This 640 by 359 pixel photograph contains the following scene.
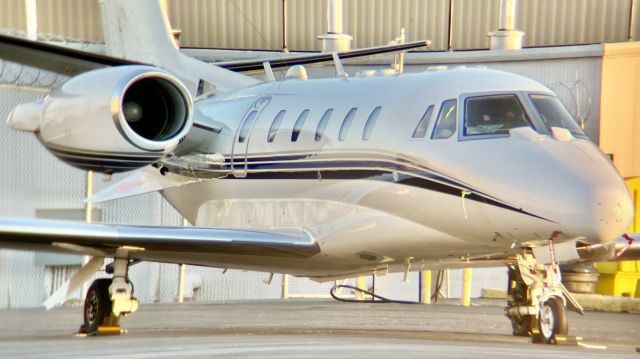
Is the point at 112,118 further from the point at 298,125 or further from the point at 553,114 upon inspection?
the point at 553,114

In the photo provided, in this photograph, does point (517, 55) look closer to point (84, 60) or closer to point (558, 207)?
point (84, 60)

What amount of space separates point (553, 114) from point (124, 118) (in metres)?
4.21

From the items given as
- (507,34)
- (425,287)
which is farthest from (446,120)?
(507,34)

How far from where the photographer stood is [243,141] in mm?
14328

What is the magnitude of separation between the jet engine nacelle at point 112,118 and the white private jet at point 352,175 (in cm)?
2

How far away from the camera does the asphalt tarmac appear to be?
390 inches

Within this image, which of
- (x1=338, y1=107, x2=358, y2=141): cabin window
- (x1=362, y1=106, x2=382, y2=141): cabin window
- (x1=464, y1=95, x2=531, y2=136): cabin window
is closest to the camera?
(x1=464, y1=95, x2=531, y2=136): cabin window

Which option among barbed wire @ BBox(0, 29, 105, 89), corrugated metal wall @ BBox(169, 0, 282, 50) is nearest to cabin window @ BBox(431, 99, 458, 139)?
barbed wire @ BBox(0, 29, 105, 89)

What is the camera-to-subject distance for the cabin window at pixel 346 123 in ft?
42.1

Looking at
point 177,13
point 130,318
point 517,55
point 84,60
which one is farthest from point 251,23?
point 84,60

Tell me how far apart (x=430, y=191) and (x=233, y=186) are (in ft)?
11.0

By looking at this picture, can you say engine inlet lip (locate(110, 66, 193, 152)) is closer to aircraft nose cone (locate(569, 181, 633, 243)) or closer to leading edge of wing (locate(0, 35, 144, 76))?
leading edge of wing (locate(0, 35, 144, 76))

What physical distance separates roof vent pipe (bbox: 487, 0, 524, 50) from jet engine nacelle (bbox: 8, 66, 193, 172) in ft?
37.6

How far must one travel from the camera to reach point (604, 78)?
878 inches
